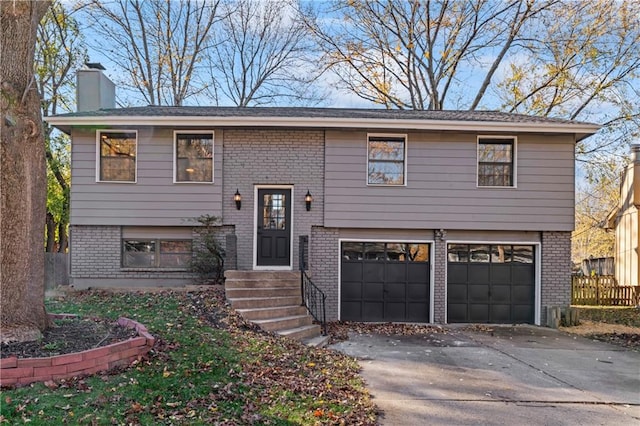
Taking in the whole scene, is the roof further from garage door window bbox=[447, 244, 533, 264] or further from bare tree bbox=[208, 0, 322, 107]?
bare tree bbox=[208, 0, 322, 107]

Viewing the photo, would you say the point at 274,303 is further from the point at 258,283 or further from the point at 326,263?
the point at 326,263

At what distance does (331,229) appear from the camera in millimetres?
10477

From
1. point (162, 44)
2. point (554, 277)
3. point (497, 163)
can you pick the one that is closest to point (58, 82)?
point (162, 44)

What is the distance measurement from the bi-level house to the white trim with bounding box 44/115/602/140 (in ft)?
0.18

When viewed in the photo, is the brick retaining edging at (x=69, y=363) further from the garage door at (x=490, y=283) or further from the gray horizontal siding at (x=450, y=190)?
the garage door at (x=490, y=283)

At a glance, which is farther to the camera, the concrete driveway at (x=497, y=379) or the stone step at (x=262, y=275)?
the stone step at (x=262, y=275)

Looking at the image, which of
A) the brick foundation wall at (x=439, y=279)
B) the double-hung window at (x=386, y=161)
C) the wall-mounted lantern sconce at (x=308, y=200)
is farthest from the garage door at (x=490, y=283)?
the wall-mounted lantern sconce at (x=308, y=200)

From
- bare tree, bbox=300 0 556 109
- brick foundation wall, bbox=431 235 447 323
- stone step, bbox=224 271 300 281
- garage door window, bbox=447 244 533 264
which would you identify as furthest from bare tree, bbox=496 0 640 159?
stone step, bbox=224 271 300 281

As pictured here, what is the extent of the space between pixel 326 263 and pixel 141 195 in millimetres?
4917

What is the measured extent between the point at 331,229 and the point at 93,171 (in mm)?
6102

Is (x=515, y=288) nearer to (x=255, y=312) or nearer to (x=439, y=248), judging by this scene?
(x=439, y=248)

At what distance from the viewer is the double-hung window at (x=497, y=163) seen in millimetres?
10641

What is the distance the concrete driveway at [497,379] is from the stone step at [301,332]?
623 millimetres

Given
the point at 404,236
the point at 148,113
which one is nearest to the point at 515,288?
the point at 404,236
